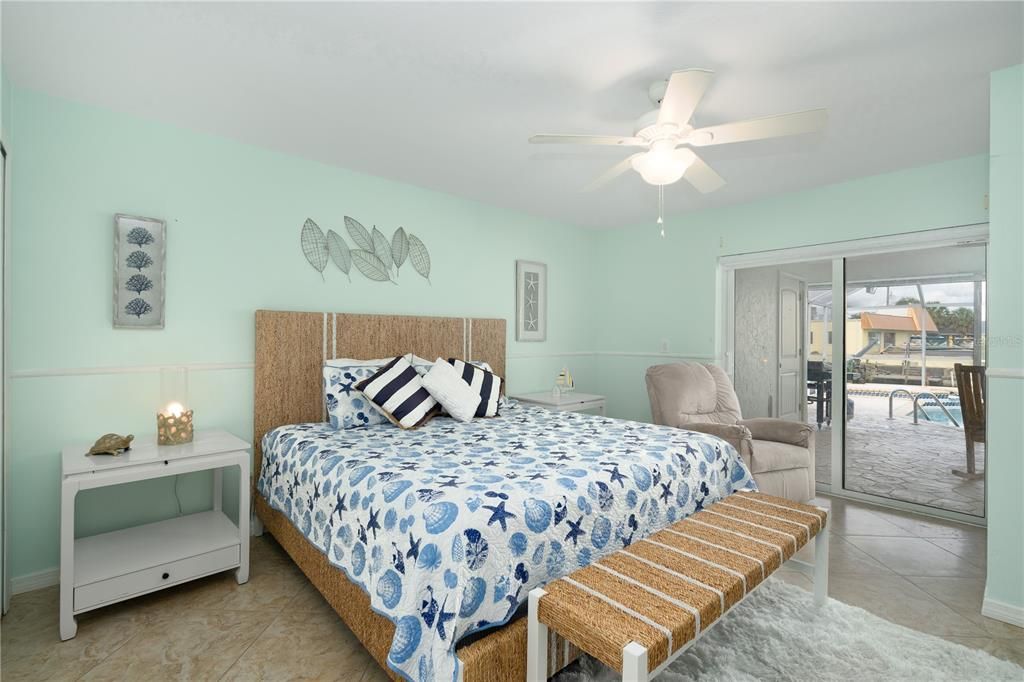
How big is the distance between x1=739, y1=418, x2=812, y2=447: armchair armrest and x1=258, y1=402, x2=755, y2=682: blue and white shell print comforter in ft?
3.68

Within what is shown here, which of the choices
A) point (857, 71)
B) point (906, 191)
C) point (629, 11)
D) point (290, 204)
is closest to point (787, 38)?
point (857, 71)

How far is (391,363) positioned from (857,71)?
2853mm

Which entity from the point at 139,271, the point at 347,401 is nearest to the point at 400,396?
the point at 347,401

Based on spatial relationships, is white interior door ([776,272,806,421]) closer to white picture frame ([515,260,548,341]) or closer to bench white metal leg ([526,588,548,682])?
white picture frame ([515,260,548,341])

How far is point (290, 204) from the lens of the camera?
3.22 meters

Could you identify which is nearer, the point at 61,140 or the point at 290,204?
the point at 61,140

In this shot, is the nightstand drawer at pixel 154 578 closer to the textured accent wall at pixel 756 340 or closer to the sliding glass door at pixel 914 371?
the textured accent wall at pixel 756 340

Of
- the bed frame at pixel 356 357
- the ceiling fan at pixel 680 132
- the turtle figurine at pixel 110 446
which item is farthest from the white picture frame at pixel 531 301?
the turtle figurine at pixel 110 446

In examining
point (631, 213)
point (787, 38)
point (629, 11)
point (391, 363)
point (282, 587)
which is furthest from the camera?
point (631, 213)

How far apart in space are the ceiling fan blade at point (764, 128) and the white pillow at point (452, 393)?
190 centimetres

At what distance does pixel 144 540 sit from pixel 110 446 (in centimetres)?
52

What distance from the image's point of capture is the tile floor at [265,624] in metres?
1.86

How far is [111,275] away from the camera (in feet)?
8.56

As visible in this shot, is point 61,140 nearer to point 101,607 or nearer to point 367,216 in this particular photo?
point 367,216
